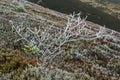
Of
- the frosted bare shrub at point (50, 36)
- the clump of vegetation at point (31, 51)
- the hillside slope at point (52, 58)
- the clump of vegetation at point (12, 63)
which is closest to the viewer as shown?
the clump of vegetation at point (12, 63)

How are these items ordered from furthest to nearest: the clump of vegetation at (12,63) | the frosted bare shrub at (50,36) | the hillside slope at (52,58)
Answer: the frosted bare shrub at (50,36), the hillside slope at (52,58), the clump of vegetation at (12,63)

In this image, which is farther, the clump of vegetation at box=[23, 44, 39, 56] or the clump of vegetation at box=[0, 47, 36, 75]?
the clump of vegetation at box=[23, 44, 39, 56]

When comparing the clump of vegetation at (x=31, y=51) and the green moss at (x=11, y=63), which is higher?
the green moss at (x=11, y=63)

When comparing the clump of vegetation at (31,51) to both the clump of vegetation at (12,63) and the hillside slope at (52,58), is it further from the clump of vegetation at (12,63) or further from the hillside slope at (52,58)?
the clump of vegetation at (12,63)

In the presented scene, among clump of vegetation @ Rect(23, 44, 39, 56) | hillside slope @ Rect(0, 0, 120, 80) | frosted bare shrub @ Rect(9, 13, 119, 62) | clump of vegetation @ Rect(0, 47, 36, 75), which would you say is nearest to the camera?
clump of vegetation @ Rect(0, 47, 36, 75)

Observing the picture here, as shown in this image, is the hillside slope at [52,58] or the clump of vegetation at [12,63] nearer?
the clump of vegetation at [12,63]

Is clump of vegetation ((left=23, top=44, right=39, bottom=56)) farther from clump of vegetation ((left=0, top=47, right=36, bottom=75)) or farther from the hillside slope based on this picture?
clump of vegetation ((left=0, top=47, right=36, bottom=75))

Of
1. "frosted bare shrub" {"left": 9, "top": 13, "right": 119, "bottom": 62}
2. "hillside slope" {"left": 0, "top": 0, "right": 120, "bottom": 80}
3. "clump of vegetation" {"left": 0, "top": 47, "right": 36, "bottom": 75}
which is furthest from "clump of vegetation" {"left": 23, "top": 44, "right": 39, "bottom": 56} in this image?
"clump of vegetation" {"left": 0, "top": 47, "right": 36, "bottom": 75}

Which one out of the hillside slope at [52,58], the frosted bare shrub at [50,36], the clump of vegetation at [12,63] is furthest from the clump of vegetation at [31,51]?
the clump of vegetation at [12,63]

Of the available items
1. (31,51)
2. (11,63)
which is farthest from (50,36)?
(11,63)

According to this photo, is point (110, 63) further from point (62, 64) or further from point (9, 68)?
point (9, 68)

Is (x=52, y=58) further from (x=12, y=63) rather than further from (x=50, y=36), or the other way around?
(x=12, y=63)
